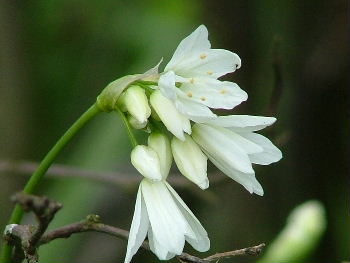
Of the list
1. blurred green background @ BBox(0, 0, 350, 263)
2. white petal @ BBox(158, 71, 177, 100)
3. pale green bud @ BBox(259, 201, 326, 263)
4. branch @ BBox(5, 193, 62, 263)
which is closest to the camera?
branch @ BBox(5, 193, 62, 263)

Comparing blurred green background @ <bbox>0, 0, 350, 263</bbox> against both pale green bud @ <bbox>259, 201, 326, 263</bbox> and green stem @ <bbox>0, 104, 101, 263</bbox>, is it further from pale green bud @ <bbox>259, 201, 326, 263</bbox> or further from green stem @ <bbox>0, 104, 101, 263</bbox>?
green stem @ <bbox>0, 104, 101, 263</bbox>

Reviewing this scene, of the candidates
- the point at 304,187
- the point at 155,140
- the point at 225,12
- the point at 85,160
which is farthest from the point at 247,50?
the point at 155,140

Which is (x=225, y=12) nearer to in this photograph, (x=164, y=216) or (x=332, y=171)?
(x=332, y=171)

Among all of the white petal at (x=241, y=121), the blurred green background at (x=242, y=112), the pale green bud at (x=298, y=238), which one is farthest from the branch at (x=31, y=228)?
the blurred green background at (x=242, y=112)

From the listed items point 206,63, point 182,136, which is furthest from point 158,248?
point 206,63

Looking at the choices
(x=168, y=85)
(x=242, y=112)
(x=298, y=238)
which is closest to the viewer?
(x=168, y=85)

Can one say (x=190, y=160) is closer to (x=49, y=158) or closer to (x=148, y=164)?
(x=148, y=164)

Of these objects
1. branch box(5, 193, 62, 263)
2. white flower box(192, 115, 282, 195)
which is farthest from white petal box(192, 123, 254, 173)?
branch box(5, 193, 62, 263)

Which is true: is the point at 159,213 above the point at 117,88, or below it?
below

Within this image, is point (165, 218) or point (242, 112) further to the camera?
point (242, 112)
